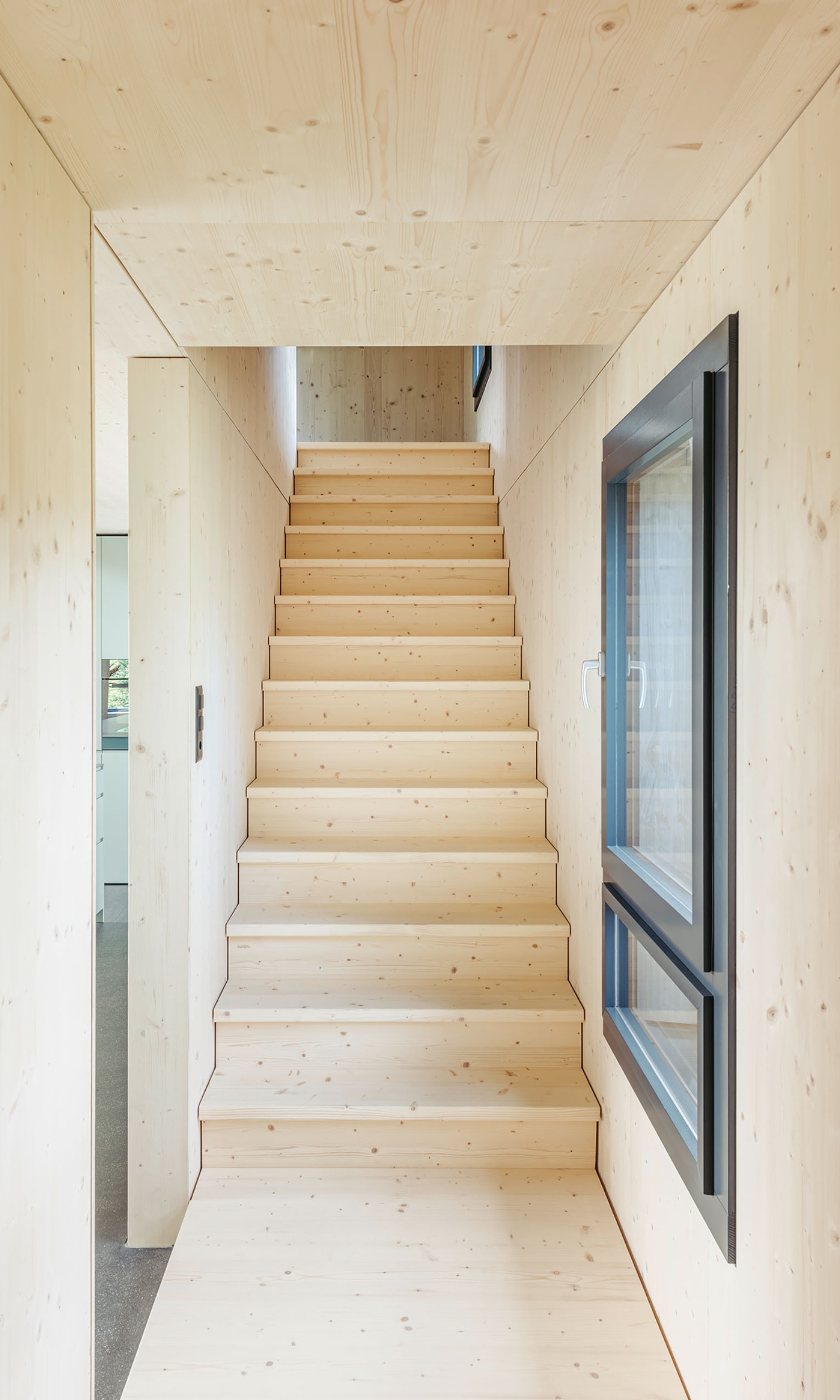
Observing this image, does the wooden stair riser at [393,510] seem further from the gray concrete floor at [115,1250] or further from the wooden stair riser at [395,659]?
the gray concrete floor at [115,1250]

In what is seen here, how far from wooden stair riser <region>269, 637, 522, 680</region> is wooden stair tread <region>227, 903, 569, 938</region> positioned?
40.9 inches

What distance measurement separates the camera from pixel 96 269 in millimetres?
Result: 1455

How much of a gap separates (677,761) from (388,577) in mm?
2271

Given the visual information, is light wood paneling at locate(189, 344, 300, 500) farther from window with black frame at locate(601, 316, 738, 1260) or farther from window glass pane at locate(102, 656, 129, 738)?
window glass pane at locate(102, 656, 129, 738)

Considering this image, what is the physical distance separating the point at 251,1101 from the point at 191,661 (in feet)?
3.89

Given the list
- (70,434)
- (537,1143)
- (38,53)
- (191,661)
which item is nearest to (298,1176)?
(537,1143)

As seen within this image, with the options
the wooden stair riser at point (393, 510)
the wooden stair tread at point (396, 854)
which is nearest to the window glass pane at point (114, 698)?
the wooden stair riser at point (393, 510)

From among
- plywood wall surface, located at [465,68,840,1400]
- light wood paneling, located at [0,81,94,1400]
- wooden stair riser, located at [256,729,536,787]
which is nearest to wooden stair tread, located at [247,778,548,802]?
wooden stair riser, located at [256,729,536,787]

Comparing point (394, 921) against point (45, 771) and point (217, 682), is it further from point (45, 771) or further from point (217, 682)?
point (45, 771)

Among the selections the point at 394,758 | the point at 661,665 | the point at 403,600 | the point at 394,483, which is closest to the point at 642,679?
the point at 661,665

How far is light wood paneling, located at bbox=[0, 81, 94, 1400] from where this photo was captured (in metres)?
1.01

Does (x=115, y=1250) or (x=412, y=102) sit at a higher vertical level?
(x=412, y=102)

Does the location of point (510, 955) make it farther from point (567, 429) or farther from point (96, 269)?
point (96, 269)

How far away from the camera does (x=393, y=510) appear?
3984 mm
